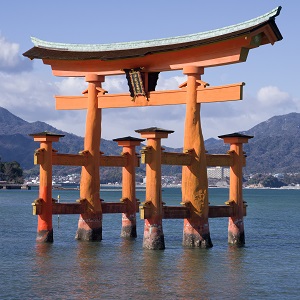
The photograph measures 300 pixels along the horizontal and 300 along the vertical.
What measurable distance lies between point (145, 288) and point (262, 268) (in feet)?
24.3

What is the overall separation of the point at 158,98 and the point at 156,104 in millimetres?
295

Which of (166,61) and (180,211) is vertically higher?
(166,61)

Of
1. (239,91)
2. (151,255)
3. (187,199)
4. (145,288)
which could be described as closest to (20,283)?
(145,288)

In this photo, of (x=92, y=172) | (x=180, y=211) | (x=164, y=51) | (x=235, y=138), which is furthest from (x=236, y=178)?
(x=92, y=172)

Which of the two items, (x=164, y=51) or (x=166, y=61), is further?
(x=166, y=61)

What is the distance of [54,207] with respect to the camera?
3928 centimetres

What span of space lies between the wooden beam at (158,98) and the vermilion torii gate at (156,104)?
0.13 feet

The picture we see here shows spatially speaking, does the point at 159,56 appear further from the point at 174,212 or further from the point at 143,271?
the point at 143,271

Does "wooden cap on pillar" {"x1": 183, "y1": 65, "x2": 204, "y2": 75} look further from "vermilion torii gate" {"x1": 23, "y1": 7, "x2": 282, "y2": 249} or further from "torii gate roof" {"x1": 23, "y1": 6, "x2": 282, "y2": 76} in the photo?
"torii gate roof" {"x1": 23, "y1": 6, "x2": 282, "y2": 76}

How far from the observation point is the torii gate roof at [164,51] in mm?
35219

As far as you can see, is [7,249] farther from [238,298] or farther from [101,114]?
[238,298]

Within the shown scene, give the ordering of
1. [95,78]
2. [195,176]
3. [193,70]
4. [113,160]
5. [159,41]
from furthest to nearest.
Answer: [113,160], [95,78], [159,41], [193,70], [195,176]

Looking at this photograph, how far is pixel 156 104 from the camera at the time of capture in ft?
127

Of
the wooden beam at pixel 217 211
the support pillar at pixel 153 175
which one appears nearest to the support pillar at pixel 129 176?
the wooden beam at pixel 217 211
